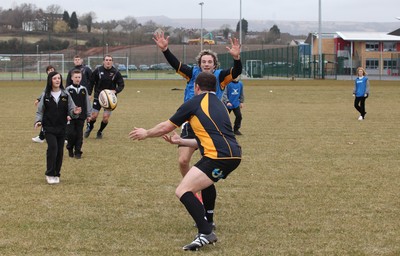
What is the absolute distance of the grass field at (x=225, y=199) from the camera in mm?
6574

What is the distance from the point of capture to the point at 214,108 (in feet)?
21.0

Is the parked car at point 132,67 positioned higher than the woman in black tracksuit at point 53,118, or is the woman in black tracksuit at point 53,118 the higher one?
the parked car at point 132,67

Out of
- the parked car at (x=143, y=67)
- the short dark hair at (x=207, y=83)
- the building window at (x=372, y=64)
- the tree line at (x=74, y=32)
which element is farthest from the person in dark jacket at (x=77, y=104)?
the building window at (x=372, y=64)

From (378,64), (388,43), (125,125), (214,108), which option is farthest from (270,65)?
(214,108)

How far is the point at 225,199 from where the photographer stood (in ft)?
28.7

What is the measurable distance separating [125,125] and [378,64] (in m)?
59.2

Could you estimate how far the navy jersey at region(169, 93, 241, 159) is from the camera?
6285 mm

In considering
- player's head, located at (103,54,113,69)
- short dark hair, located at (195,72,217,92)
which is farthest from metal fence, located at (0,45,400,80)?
short dark hair, located at (195,72,217,92)

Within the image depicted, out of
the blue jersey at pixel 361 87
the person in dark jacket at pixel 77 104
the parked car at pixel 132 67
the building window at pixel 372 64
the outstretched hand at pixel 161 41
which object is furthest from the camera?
the building window at pixel 372 64

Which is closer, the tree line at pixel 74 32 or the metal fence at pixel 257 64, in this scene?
the metal fence at pixel 257 64

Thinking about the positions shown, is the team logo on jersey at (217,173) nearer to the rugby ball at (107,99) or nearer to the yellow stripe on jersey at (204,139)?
the yellow stripe on jersey at (204,139)

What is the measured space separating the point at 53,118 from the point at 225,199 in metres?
2.91

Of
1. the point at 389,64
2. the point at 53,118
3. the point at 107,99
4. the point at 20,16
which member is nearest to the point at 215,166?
the point at 53,118

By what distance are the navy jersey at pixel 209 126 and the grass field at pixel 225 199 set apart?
95 centimetres
